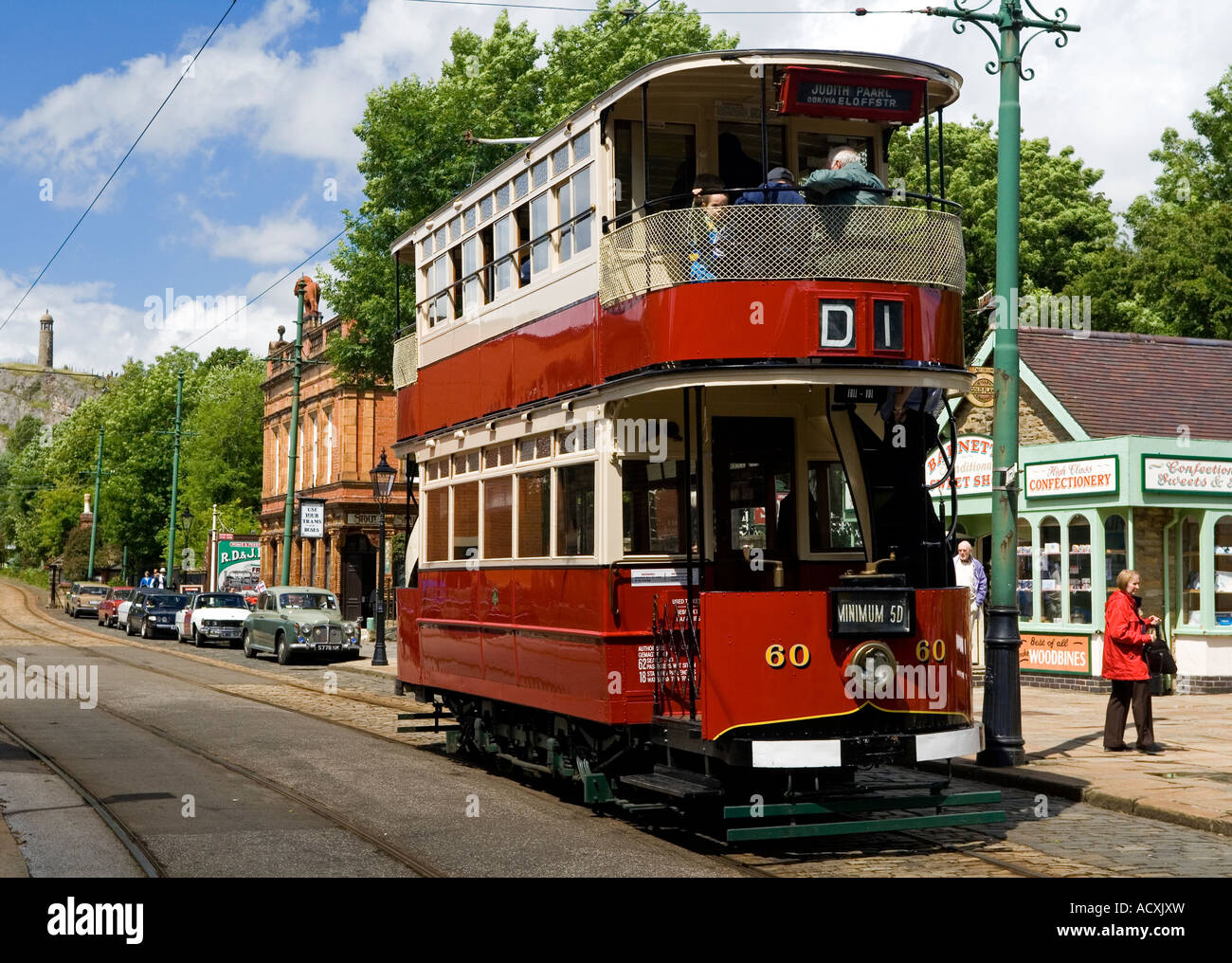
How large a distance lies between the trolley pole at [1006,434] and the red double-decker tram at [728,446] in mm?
3329

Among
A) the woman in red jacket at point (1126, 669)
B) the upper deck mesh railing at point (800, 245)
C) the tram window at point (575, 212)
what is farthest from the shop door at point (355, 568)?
the upper deck mesh railing at point (800, 245)

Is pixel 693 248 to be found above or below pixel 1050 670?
above

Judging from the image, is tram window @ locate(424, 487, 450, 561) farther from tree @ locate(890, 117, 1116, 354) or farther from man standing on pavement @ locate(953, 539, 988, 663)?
tree @ locate(890, 117, 1116, 354)

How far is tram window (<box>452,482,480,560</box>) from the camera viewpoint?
13547 mm

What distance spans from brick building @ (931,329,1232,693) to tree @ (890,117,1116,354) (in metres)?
18.9

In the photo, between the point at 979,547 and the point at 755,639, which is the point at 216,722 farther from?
the point at 979,547

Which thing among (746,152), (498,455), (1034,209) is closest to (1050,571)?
(498,455)

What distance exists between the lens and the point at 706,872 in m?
9.10

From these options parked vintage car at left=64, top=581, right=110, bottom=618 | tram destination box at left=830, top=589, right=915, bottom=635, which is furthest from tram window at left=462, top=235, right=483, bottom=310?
parked vintage car at left=64, top=581, right=110, bottom=618

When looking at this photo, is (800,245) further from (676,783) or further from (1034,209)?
(1034,209)

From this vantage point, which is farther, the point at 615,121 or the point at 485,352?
the point at 485,352

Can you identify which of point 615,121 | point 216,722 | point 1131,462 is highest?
point 615,121

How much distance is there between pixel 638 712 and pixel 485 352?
4252mm
